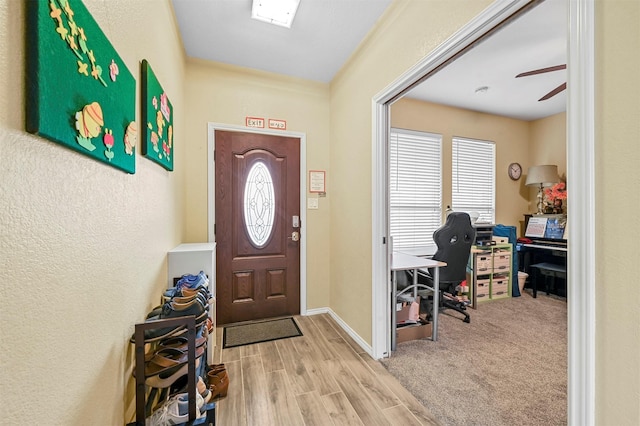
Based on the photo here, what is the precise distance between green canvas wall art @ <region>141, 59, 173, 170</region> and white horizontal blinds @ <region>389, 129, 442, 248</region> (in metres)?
2.76

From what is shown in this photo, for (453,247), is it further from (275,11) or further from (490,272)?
(275,11)

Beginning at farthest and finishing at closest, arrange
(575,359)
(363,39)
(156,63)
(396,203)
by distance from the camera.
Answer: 1. (396,203)
2. (363,39)
3. (156,63)
4. (575,359)

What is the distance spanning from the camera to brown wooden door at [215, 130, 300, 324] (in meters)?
2.81

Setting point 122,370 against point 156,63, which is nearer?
point 122,370

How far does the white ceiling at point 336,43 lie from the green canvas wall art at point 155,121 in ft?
2.96

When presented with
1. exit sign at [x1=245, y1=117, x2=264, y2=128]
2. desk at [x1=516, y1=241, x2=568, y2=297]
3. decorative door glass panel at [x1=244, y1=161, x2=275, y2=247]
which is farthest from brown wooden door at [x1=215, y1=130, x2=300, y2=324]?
desk at [x1=516, y1=241, x2=568, y2=297]

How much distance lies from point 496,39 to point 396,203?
2.02m

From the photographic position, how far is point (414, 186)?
3.71 meters

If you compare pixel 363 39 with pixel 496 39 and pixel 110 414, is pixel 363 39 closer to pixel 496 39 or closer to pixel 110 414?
pixel 496 39

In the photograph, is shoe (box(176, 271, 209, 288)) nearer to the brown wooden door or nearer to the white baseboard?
the brown wooden door

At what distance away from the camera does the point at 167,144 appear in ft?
6.02

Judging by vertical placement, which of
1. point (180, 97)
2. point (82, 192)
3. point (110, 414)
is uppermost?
point (180, 97)

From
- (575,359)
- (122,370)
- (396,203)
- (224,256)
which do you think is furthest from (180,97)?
(575,359)

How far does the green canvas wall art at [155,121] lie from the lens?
4.52 ft
